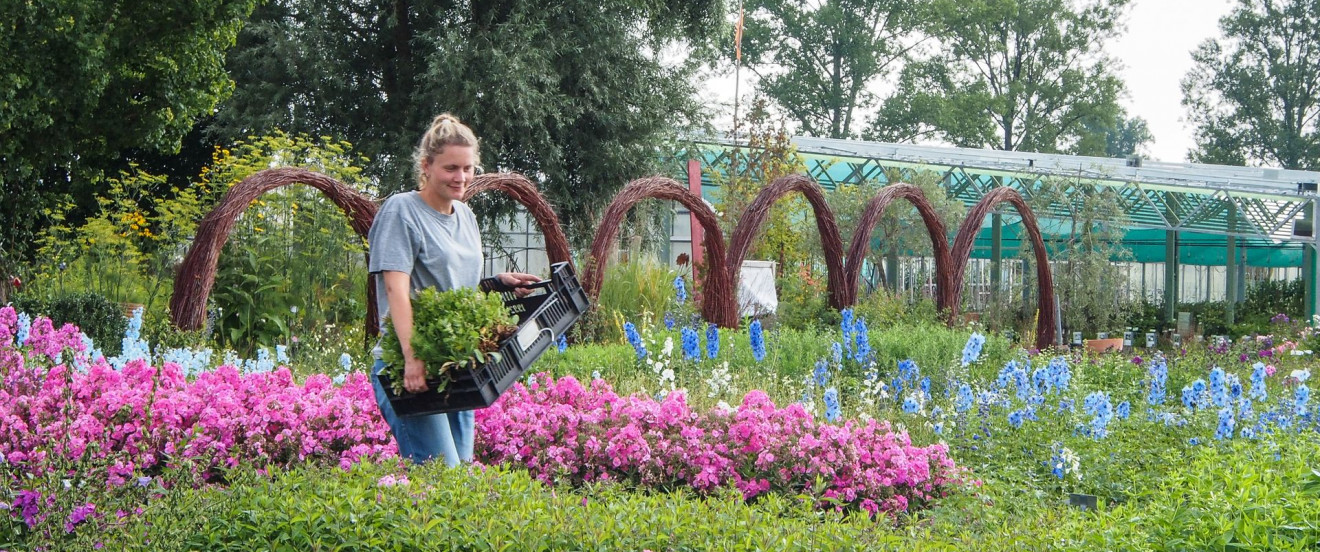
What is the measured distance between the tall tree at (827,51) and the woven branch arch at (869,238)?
807 inches

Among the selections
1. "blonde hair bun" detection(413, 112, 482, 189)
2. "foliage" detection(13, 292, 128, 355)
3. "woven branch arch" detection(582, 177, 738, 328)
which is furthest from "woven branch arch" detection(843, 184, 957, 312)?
"blonde hair bun" detection(413, 112, 482, 189)

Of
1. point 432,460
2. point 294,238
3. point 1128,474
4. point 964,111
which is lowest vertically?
point 1128,474

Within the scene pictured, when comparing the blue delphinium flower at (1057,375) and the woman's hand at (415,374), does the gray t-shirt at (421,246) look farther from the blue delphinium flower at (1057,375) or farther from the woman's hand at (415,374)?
the blue delphinium flower at (1057,375)

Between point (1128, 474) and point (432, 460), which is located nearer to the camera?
point (432, 460)

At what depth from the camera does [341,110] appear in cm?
1717

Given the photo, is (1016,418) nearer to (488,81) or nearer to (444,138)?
(444,138)

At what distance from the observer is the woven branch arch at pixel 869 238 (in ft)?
32.0

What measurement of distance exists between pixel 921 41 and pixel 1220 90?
9.43 meters

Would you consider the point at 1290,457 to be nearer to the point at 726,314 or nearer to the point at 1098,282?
the point at 726,314

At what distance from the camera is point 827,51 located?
102 feet

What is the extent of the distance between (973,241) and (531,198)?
5089 millimetres

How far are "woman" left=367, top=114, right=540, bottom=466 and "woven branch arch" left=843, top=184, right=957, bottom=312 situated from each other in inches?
265

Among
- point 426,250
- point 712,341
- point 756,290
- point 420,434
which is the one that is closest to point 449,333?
point 426,250

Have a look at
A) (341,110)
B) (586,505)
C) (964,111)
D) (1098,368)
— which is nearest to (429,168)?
(586,505)
